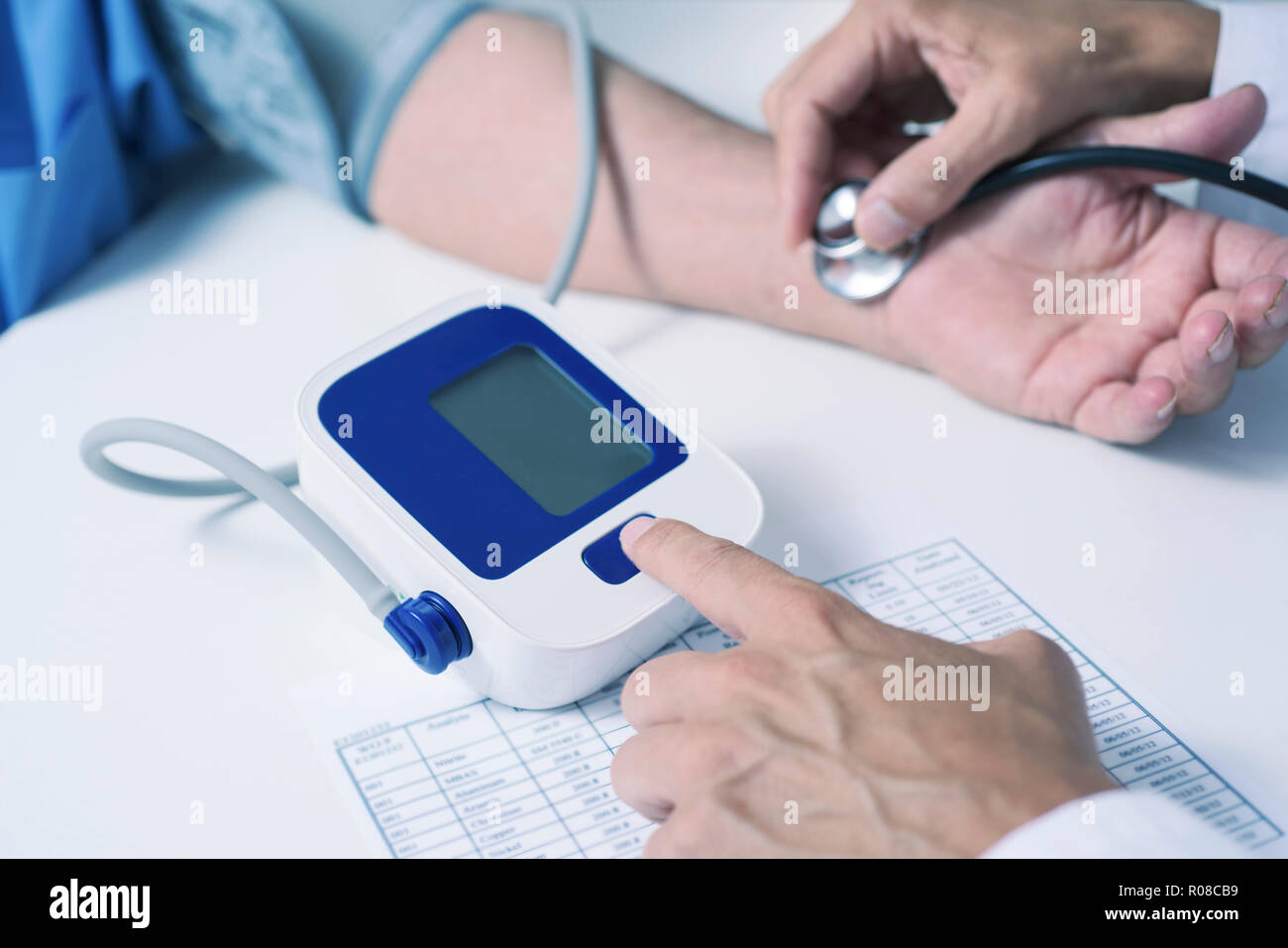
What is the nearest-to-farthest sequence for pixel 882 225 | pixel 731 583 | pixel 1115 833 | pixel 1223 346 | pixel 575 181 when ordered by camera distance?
pixel 1115 833 < pixel 731 583 < pixel 1223 346 < pixel 882 225 < pixel 575 181

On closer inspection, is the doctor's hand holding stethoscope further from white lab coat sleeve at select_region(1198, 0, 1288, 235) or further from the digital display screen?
the digital display screen

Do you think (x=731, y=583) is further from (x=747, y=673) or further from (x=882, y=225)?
(x=882, y=225)

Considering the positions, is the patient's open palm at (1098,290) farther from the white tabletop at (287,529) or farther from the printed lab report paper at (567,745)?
the printed lab report paper at (567,745)

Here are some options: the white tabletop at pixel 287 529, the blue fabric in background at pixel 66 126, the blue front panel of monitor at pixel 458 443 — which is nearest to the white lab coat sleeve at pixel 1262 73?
the white tabletop at pixel 287 529

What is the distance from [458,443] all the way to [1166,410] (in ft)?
1.37

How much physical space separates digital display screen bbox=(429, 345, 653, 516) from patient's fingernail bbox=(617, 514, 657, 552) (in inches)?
1.3

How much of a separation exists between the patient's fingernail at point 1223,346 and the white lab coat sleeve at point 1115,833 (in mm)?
312

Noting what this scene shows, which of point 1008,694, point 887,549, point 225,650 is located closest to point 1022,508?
point 887,549

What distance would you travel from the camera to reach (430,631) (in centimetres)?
54

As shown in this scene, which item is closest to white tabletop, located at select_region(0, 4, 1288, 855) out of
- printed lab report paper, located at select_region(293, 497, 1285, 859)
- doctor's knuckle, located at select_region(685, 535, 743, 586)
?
printed lab report paper, located at select_region(293, 497, 1285, 859)

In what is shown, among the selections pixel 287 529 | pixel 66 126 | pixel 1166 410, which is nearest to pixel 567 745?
pixel 287 529

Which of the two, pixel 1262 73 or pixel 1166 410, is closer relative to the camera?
pixel 1166 410

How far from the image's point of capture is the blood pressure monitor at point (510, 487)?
55 cm

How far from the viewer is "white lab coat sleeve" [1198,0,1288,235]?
2.56 ft
